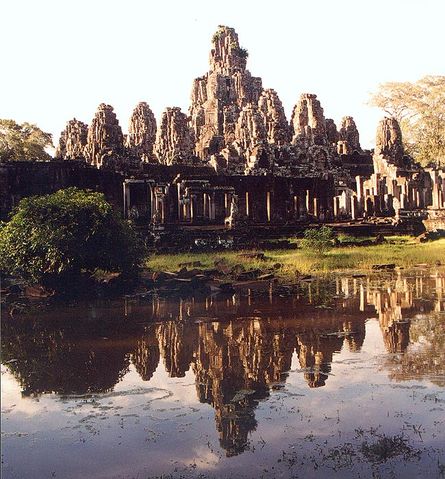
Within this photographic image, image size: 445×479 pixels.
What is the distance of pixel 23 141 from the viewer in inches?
1982

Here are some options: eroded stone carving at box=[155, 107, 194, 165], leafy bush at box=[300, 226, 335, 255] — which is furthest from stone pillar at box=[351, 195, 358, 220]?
eroded stone carving at box=[155, 107, 194, 165]

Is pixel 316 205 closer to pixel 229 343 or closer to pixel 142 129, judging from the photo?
pixel 229 343

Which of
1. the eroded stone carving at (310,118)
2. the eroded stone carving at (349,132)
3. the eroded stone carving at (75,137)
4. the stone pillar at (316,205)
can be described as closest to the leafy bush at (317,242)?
the stone pillar at (316,205)

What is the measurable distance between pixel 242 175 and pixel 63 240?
19.9m

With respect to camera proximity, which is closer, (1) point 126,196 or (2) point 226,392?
(2) point 226,392

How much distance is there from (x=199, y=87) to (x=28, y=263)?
60243 millimetres

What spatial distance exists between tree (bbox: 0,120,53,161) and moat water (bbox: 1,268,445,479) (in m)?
37.1

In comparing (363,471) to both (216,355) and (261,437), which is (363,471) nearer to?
(261,437)

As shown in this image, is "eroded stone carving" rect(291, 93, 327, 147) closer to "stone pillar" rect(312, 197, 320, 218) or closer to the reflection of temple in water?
"stone pillar" rect(312, 197, 320, 218)

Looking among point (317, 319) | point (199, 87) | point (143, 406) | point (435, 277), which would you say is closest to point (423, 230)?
point (435, 277)

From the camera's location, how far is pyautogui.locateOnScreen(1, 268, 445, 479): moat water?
18.7 ft

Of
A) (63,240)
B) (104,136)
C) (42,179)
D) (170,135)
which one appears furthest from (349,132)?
(63,240)

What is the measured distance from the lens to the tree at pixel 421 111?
53781mm

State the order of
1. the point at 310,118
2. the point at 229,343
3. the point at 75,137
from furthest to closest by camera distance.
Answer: the point at 310,118
the point at 75,137
the point at 229,343
